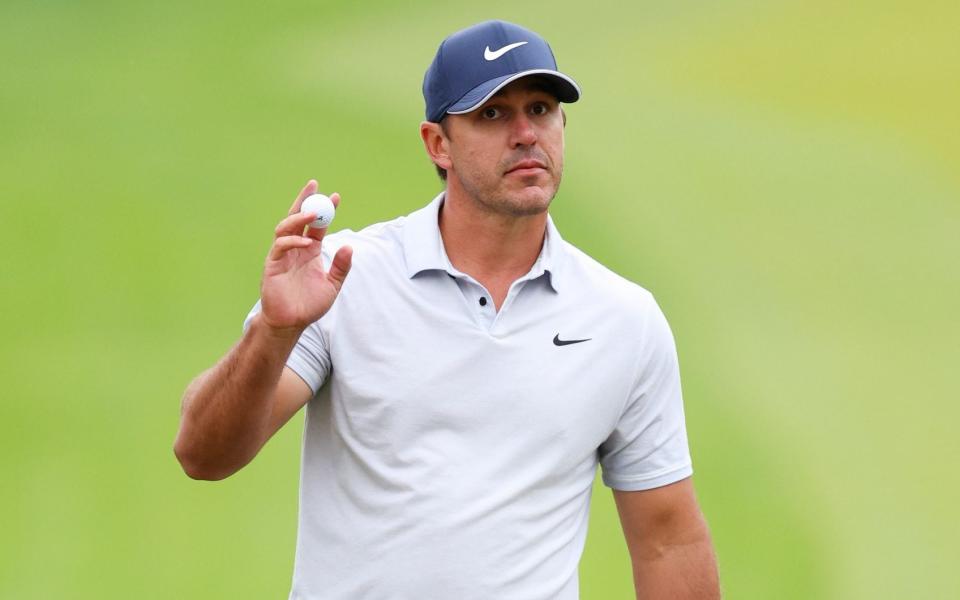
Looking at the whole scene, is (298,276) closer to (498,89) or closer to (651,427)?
(498,89)

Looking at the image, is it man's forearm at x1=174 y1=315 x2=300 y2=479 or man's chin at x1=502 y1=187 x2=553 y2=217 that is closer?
man's forearm at x1=174 y1=315 x2=300 y2=479

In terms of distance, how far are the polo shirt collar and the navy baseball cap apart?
0.62 feet

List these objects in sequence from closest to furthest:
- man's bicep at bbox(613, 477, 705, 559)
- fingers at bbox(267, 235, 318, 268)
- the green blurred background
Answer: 1. fingers at bbox(267, 235, 318, 268)
2. man's bicep at bbox(613, 477, 705, 559)
3. the green blurred background

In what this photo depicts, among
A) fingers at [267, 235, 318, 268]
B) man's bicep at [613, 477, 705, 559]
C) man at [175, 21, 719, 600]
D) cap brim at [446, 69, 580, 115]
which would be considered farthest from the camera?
man's bicep at [613, 477, 705, 559]

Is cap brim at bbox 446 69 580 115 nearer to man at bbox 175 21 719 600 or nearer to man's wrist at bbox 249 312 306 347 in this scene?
man at bbox 175 21 719 600

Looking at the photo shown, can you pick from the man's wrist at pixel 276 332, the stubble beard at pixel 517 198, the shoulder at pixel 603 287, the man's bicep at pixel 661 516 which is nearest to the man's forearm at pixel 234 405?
the man's wrist at pixel 276 332

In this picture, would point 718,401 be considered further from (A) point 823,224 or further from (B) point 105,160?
(B) point 105,160

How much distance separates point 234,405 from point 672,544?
856mm

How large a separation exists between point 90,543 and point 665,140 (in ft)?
7.73

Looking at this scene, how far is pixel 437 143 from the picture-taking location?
8.41 feet

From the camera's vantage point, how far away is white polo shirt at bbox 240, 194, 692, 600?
7.43 feet

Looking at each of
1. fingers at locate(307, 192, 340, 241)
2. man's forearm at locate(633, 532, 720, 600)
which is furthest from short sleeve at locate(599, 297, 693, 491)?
fingers at locate(307, 192, 340, 241)

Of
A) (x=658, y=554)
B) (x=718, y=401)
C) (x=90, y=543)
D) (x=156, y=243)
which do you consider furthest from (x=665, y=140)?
(x=658, y=554)

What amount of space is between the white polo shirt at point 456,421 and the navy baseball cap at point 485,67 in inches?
9.2
